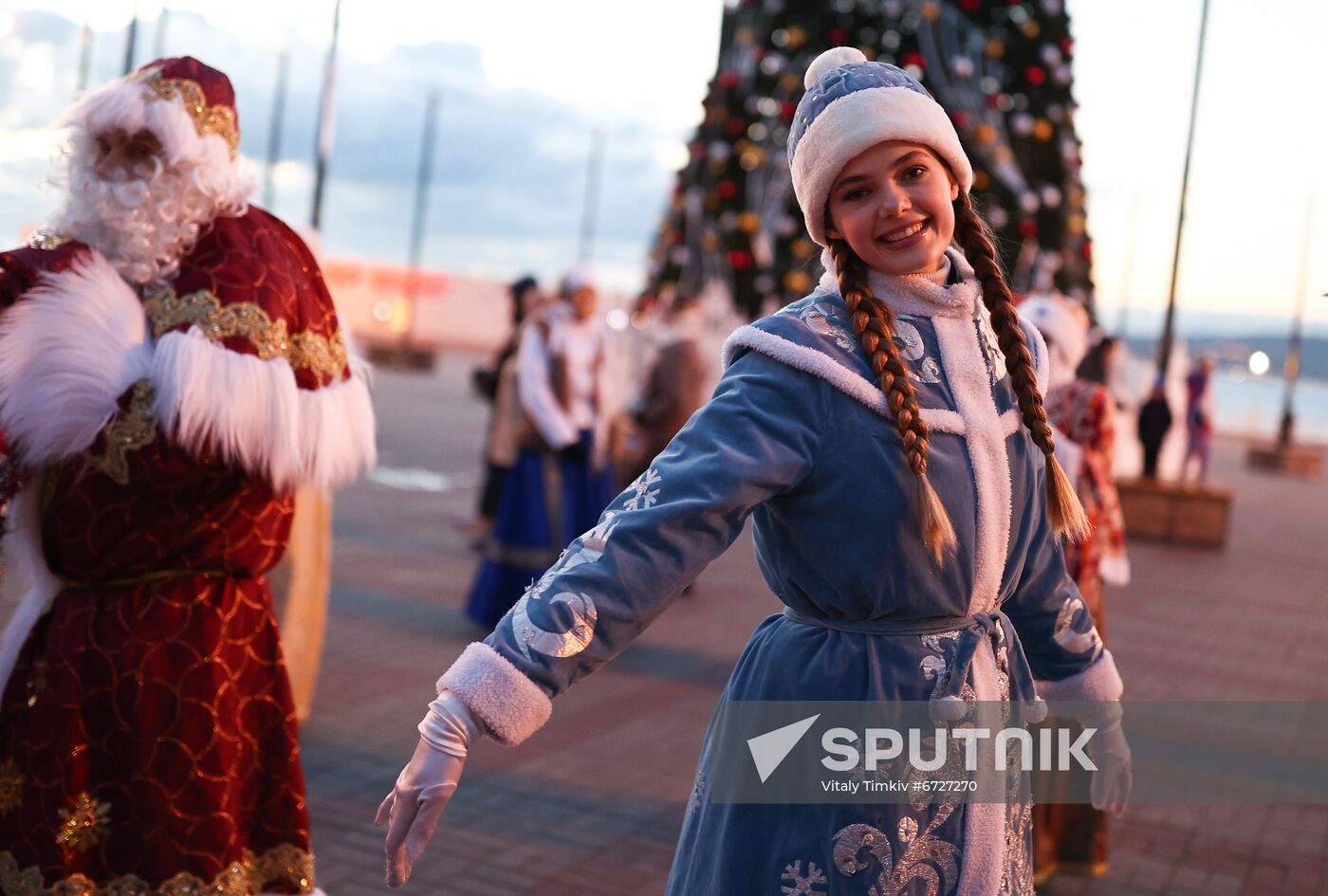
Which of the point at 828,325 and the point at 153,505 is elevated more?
the point at 828,325

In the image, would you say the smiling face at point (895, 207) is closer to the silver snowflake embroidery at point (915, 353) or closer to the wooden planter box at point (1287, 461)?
the silver snowflake embroidery at point (915, 353)

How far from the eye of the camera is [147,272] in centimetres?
310

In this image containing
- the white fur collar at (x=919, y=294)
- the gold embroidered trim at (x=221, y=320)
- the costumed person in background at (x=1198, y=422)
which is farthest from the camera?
the costumed person in background at (x=1198, y=422)

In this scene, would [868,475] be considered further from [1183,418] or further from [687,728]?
[1183,418]

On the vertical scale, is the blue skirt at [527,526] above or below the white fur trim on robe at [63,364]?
below

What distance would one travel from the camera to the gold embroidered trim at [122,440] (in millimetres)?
2969

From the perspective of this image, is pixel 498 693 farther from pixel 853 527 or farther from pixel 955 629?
pixel 955 629

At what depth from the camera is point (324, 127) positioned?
14219 mm

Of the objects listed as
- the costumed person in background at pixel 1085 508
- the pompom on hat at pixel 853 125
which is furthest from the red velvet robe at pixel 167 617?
the costumed person in background at pixel 1085 508

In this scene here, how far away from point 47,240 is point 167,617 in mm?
914

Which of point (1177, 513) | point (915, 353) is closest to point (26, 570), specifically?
point (915, 353)

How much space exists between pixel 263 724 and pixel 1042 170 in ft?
38.8

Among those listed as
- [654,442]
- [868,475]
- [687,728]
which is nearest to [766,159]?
[654,442]

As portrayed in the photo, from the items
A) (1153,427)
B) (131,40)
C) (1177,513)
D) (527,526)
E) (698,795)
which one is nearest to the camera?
(698,795)
